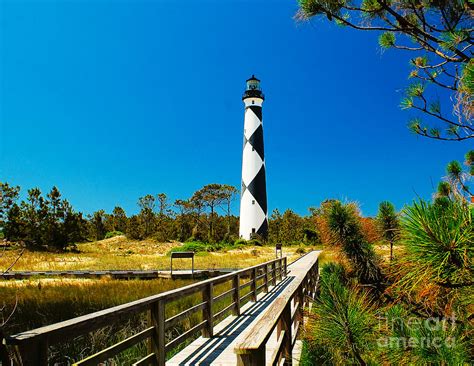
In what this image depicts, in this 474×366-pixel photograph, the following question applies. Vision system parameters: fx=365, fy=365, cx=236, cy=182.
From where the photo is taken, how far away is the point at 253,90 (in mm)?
33594

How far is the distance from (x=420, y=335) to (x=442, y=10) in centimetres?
334

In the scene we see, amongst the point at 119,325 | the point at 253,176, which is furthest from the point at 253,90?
the point at 119,325

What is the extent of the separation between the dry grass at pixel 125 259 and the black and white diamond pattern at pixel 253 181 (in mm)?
3759

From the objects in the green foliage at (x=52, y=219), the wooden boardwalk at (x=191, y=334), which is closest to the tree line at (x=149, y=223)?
the green foliage at (x=52, y=219)

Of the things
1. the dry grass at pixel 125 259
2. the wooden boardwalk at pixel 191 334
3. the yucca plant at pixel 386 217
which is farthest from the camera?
the dry grass at pixel 125 259

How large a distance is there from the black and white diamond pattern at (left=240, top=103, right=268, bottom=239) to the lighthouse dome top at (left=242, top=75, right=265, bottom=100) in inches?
43.6

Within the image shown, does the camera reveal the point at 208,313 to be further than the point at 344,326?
Yes

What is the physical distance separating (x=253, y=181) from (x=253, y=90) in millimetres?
8668

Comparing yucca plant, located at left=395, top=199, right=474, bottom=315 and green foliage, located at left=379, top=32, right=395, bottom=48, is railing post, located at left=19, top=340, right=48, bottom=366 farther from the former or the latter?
green foliage, located at left=379, top=32, right=395, bottom=48

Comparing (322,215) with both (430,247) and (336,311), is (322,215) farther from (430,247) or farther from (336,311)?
(430,247)

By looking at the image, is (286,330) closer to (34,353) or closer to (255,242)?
(34,353)

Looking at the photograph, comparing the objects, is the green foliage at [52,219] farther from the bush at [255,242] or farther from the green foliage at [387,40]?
the green foliage at [387,40]

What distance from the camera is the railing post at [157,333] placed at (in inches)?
148

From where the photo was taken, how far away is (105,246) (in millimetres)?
33062
